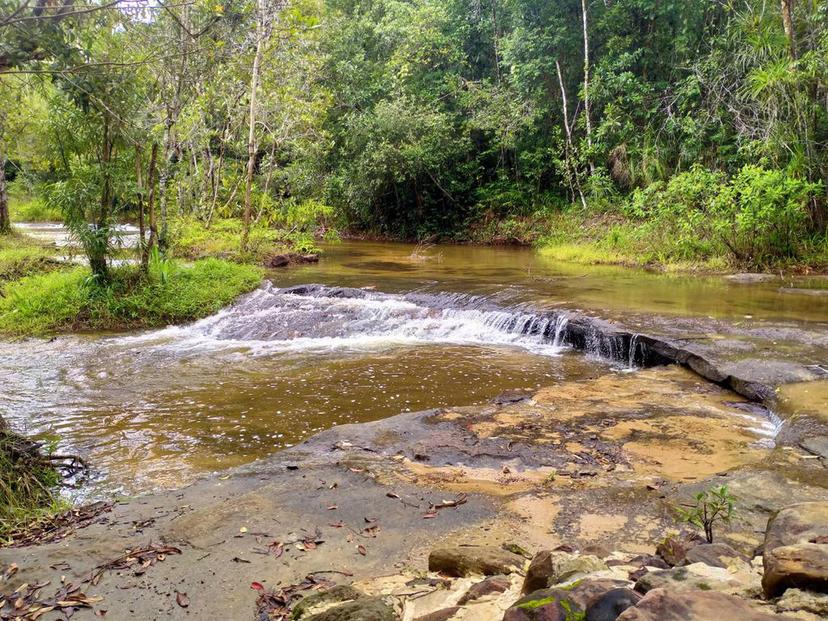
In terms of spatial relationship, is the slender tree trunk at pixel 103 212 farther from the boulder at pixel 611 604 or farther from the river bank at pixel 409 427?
the boulder at pixel 611 604

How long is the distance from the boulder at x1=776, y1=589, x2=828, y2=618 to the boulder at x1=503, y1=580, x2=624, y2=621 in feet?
1.62

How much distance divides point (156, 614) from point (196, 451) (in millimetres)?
2807

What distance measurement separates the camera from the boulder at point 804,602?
71.9 inches

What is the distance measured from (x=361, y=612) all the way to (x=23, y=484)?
9.97ft

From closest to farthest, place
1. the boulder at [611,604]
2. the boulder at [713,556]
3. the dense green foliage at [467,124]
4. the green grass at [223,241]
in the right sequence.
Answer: the boulder at [611,604]
the boulder at [713,556]
the dense green foliage at [467,124]
the green grass at [223,241]

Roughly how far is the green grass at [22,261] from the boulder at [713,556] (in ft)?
42.5

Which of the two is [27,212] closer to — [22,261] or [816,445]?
[22,261]

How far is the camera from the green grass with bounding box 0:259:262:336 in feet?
33.1

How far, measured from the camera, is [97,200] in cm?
984

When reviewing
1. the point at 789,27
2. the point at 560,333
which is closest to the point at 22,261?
the point at 560,333

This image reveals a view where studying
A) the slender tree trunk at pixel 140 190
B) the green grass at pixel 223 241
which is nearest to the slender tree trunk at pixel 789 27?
the slender tree trunk at pixel 140 190

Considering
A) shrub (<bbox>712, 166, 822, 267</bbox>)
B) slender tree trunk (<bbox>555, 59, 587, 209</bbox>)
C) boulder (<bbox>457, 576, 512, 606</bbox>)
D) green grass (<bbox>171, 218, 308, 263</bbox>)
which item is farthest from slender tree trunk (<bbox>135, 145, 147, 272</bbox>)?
slender tree trunk (<bbox>555, 59, 587, 209</bbox>)

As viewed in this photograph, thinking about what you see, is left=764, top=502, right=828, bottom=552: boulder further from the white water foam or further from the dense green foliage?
the white water foam

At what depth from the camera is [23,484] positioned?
4.15 meters
